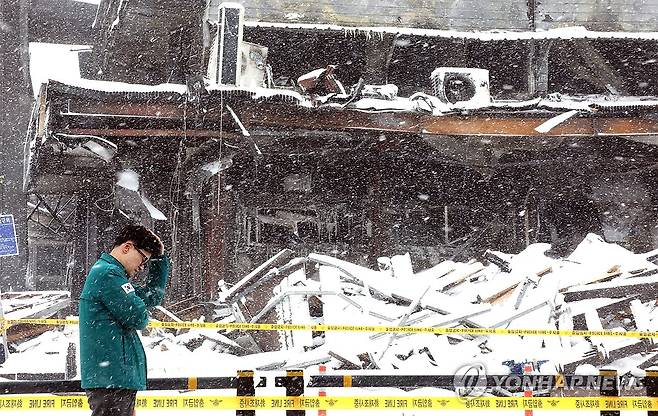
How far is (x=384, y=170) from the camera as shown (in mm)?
15055

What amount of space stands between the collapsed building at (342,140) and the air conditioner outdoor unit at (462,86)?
0.14 ft

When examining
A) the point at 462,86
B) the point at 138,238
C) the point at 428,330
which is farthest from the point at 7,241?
the point at 462,86

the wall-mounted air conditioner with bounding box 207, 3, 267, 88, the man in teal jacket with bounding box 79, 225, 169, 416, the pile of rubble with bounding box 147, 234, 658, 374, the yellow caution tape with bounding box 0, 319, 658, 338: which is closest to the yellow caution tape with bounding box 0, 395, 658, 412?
the man in teal jacket with bounding box 79, 225, 169, 416

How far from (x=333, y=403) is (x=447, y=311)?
15.3ft

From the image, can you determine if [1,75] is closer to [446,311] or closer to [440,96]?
[440,96]

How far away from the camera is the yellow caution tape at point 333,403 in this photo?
568 cm

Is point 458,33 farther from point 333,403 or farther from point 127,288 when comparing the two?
point 127,288

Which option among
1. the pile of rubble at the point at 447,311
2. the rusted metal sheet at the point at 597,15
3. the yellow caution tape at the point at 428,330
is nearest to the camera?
the yellow caution tape at the point at 428,330

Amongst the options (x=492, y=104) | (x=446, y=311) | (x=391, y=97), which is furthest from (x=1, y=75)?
(x=446, y=311)

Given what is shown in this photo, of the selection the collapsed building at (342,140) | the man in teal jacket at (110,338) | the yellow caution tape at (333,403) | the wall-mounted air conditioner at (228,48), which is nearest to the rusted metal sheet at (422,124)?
the collapsed building at (342,140)

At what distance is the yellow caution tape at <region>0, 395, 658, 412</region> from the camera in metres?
5.68

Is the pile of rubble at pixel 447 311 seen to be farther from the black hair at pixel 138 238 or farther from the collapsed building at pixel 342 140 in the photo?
the black hair at pixel 138 238

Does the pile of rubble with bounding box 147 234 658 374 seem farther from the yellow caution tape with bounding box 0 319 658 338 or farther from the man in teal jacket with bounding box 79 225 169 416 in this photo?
the man in teal jacket with bounding box 79 225 169 416

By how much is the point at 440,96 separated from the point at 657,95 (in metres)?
5.57
